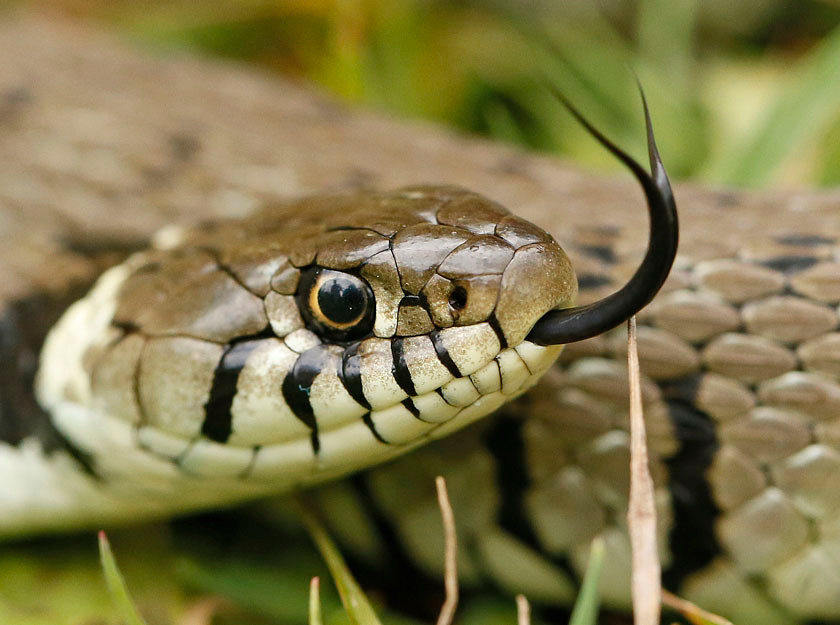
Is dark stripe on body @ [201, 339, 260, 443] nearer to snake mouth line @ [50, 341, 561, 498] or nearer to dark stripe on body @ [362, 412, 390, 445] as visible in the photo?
snake mouth line @ [50, 341, 561, 498]

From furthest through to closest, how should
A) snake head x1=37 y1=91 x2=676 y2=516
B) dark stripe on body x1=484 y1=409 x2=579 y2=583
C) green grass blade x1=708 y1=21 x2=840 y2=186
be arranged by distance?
green grass blade x1=708 y1=21 x2=840 y2=186 → dark stripe on body x1=484 y1=409 x2=579 y2=583 → snake head x1=37 y1=91 x2=676 y2=516

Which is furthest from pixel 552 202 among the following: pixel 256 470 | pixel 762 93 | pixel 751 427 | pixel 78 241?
pixel 762 93

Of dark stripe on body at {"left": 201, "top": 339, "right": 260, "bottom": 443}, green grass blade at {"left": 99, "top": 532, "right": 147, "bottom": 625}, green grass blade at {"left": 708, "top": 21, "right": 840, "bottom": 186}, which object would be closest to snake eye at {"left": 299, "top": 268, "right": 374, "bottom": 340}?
dark stripe on body at {"left": 201, "top": 339, "right": 260, "bottom": 443}

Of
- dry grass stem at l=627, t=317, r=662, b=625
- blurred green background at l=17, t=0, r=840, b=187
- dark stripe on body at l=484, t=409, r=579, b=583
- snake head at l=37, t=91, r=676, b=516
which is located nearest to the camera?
dry grass stem at l=627, t=317, r=662, b=625

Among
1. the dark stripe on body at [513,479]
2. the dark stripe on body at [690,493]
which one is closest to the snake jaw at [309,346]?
the dark stripe on body at [513,479]

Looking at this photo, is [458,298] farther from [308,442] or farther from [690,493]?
[690,493]

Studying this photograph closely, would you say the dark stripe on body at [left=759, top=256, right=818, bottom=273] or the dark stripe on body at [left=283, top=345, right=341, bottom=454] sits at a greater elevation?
the dark stripe on body at [left=759, top=256, right=818, bottom=273]

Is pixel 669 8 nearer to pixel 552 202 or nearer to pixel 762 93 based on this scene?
pixel 762 93
